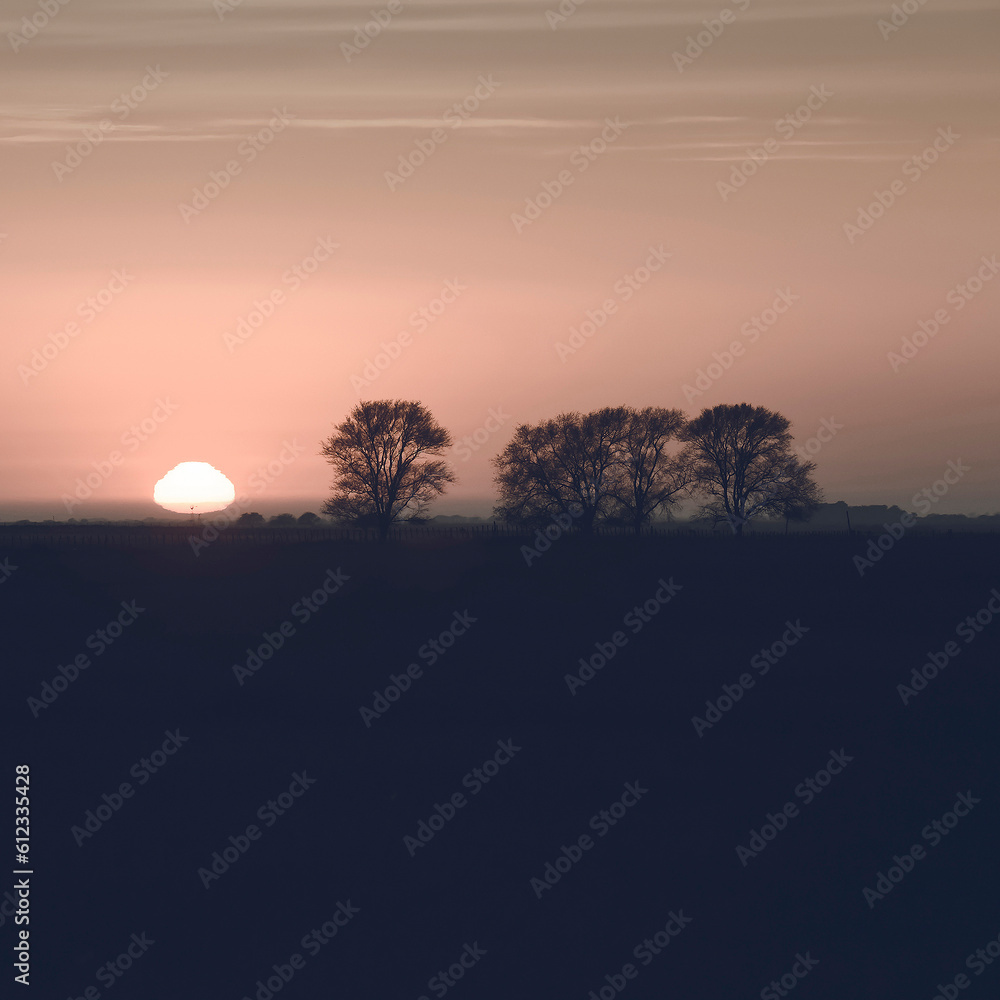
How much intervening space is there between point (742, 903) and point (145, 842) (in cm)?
1077

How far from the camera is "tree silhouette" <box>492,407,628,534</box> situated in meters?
83.7

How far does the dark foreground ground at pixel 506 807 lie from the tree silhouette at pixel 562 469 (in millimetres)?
49900

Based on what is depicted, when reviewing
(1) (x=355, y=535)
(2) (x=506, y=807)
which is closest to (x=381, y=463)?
(1) (x=355, y=535)

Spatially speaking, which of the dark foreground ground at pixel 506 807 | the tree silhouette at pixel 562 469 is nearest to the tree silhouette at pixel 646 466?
the tree silhouette at pixel 562 469

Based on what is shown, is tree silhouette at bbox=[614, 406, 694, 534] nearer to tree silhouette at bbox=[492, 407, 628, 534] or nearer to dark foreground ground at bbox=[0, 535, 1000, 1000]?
tree silhouette at bbox=[492, 407, 628, 534]

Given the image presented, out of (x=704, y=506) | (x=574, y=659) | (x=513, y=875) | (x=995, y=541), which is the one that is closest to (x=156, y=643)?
(x=574, y=659)

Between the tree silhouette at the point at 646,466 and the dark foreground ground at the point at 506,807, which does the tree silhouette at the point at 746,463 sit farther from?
the dark foreground ground at the point at 506,807

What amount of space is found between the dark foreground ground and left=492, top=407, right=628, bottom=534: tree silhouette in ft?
164

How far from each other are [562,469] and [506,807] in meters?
67.8

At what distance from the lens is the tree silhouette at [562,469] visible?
275 ft

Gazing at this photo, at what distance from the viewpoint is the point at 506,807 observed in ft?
60.7

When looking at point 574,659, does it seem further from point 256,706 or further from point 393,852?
point 393,852

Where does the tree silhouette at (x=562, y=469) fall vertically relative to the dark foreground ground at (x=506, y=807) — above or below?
above

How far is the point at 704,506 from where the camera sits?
8450 centimetres
